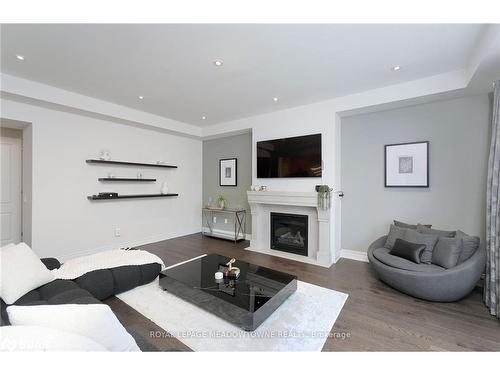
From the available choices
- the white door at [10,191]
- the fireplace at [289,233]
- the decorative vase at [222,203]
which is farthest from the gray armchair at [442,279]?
the white door at [10,191]

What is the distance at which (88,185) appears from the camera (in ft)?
12.9

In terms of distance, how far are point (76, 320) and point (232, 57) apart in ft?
8.43

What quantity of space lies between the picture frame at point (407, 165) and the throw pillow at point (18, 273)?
433 cm

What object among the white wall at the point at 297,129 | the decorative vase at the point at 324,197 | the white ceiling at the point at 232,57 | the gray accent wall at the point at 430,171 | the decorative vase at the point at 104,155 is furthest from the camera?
the decorative vase at the point at 104,155

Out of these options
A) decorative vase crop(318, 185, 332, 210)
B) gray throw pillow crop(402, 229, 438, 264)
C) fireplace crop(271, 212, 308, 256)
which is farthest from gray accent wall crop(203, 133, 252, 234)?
gray throw pillow crop(402, 229, 438, 264)

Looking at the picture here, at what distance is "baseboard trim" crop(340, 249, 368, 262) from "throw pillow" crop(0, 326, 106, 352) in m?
3.86

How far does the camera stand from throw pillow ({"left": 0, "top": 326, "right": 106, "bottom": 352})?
796 mm

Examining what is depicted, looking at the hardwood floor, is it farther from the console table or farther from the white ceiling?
the white ceiling

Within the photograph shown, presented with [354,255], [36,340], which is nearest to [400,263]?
[354,255]

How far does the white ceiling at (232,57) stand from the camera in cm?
203

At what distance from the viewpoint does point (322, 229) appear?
12.1ft

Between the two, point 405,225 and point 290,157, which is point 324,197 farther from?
point 405,225

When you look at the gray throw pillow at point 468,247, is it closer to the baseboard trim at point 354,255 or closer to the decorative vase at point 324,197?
the baseboard trim at point 354,255
